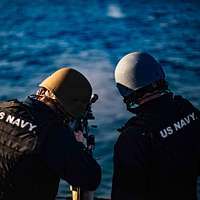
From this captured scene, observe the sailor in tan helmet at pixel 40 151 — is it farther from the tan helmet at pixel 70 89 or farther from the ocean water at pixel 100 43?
the ocean water at pixel 100 43

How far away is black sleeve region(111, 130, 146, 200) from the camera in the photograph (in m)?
3.48

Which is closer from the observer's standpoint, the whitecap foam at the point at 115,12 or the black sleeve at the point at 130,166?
the black sleeve at the point at 130,166

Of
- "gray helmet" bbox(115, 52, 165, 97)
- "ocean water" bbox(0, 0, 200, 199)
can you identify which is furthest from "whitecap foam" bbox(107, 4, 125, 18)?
"gray helmet" bbox(115, 52, 165, 97)

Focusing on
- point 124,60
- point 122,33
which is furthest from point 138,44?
point 124,60

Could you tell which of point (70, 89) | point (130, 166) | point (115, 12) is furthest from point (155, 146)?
point (115, 12)

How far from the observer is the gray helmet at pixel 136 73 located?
147 inches

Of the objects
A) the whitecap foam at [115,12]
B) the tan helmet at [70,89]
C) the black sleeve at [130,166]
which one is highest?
the whitecap foam at [115,12]

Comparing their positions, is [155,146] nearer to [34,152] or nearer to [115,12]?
[34,152]

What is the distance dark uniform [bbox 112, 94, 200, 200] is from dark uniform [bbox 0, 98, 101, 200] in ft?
0.95

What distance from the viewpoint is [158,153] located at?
11.4ft

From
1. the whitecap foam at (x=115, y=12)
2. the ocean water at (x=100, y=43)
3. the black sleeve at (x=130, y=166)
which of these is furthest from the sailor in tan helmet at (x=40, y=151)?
the whitecap foam at (x=115, y=12)

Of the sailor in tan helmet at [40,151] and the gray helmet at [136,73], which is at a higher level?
the gray helmet at [136,73]

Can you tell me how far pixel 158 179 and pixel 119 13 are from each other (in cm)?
1637

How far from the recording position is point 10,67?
47.6ft
